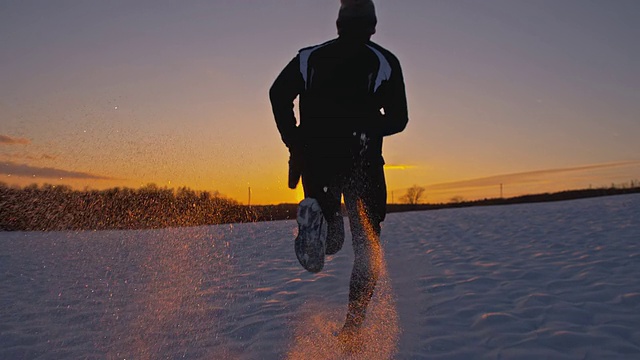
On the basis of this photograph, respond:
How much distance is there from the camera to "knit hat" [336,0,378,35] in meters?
3.30

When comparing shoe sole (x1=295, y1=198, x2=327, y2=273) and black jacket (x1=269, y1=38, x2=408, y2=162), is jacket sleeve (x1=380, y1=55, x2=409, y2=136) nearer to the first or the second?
black jacket (x1=269, y1=38, x2=408, y2=162)

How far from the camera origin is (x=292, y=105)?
11.4ft

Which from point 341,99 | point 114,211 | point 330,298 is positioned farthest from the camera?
point 114,211

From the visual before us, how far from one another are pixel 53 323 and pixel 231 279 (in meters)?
2.63

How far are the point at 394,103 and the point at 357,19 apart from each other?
60 centimetres

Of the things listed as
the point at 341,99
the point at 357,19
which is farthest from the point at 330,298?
the point at 357,19

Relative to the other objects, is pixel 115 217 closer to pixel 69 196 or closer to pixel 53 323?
pixel 69 196

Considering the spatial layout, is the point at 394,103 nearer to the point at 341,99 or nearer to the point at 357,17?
the point at 341,99

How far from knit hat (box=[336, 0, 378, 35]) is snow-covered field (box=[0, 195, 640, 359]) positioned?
2.26 meters

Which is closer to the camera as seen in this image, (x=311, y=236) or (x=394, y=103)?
(x=311, y=236)

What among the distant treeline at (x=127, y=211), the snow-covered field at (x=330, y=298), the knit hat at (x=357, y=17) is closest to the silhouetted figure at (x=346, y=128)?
the knit hat at (x=357, y=17)

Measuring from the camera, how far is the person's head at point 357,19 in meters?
3.30

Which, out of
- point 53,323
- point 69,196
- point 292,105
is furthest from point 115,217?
point 292,105

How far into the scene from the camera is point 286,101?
136 inches
